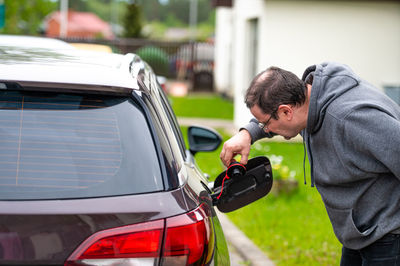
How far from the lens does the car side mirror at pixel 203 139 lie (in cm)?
387

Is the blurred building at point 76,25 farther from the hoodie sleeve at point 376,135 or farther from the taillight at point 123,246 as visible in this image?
the taillight at point 123,246

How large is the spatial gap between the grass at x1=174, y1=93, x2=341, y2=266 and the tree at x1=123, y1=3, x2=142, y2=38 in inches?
1598

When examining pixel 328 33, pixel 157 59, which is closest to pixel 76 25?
pixel 157 59

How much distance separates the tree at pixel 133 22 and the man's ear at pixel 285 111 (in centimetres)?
4579

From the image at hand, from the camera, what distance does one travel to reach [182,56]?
26.1 meters

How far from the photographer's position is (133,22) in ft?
155

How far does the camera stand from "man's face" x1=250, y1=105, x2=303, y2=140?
8.45 feet

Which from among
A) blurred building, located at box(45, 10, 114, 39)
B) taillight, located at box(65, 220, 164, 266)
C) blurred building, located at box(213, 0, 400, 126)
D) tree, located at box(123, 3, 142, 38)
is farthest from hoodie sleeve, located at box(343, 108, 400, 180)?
blurred building, located at box(45, 10, 114, 39)

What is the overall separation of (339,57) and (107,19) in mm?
124182

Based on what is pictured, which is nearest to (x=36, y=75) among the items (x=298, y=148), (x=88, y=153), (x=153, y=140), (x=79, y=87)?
(x=79, y=87)

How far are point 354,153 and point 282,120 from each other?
14.0 inches

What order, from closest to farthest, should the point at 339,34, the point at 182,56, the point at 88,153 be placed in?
the point at 88,153, the point at 339,34, the point at 182,56

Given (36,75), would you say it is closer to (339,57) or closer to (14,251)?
(14,251)

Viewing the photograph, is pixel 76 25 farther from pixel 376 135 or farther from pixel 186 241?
pixel 186 241
